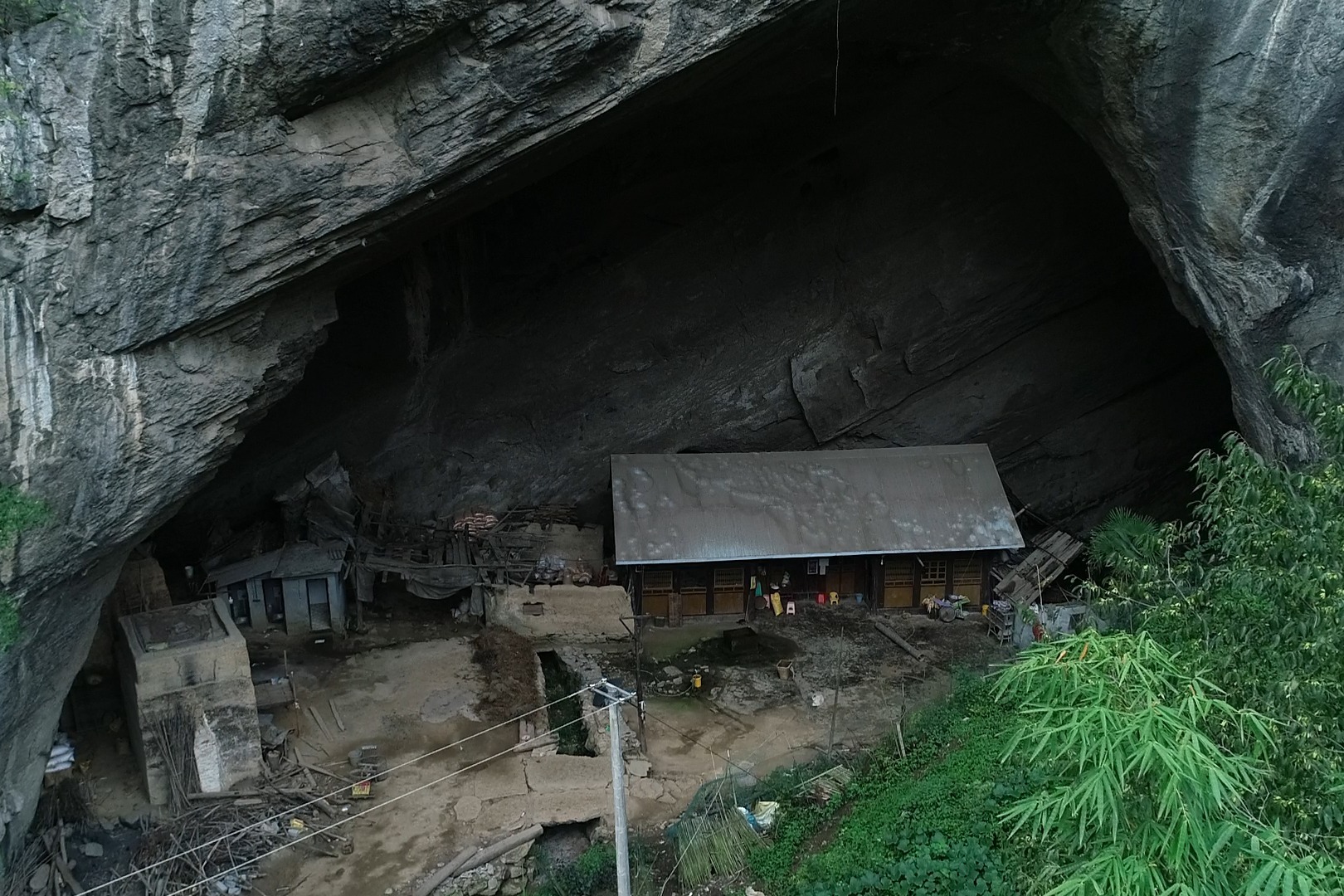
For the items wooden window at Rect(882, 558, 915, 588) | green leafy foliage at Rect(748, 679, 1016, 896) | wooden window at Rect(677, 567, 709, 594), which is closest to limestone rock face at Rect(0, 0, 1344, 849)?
green leafy foliage at Rect(748, 679, 1016, 896)

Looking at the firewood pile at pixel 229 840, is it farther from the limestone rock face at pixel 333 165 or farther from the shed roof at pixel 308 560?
the shed roof at pixel 308 560

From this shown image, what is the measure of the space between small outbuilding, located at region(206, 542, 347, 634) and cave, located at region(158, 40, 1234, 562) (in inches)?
67.0

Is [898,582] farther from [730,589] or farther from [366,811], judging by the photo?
[366,811]

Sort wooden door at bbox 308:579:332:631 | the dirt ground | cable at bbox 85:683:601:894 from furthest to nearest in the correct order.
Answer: wooden door at bbox 308:579:332:631 → the dirt ground → cable at bbox 85:683:601:894

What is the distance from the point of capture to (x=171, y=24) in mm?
9406

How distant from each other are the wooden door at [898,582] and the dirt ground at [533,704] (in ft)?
1.40

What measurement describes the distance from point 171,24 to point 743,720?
1234cm

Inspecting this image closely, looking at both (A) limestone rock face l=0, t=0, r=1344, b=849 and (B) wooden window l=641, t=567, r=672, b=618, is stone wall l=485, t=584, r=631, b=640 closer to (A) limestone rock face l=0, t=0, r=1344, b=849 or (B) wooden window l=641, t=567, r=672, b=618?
(B) wooden window l=641, t=567, r=672, b=618

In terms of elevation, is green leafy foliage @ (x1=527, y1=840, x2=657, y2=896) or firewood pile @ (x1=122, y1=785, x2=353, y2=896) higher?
firewood pile @ (x1=122, y1=785, x2=353, y2=896)

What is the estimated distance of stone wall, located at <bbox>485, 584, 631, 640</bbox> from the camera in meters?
18.9

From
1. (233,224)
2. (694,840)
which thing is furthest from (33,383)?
(694,840)

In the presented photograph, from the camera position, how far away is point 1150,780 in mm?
5984

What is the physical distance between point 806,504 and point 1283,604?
518 inches

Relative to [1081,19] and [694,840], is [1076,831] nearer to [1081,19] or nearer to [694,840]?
[694,840]
